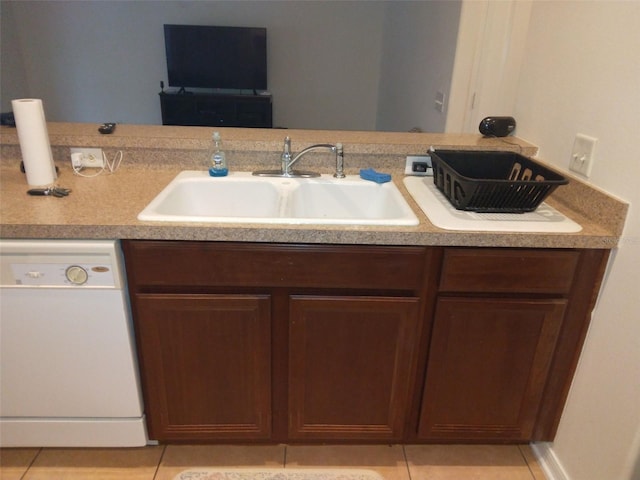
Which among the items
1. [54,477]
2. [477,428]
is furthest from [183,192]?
[477,428]

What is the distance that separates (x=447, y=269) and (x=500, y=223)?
0.20 m

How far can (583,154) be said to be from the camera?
1.34 metres

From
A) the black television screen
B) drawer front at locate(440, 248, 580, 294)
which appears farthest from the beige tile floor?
the black television screen

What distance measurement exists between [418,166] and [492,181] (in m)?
0.44

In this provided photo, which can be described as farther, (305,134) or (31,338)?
(305,134)

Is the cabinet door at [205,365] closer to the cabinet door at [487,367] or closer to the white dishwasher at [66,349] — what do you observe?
the white dishwasher at [66,349]

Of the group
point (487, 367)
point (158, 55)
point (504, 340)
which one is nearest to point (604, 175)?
point (504, 340)

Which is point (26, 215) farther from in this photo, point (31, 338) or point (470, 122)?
point (470, 122)

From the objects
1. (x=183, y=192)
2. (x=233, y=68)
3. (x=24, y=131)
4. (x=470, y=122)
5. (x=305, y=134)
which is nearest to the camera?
(x=24, y=131)

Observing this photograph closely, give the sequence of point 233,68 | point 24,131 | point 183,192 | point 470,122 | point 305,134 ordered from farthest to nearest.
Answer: point 233,68
point 470,122
point 305,134
point 183,192
point 24,131

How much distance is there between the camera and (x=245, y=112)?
4.84 meters

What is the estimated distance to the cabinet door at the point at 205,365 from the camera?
127 centimetres

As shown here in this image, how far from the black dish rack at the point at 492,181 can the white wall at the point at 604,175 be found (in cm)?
12

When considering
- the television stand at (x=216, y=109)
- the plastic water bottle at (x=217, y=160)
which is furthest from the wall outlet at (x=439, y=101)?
the television stand at (x=216, y=109)
